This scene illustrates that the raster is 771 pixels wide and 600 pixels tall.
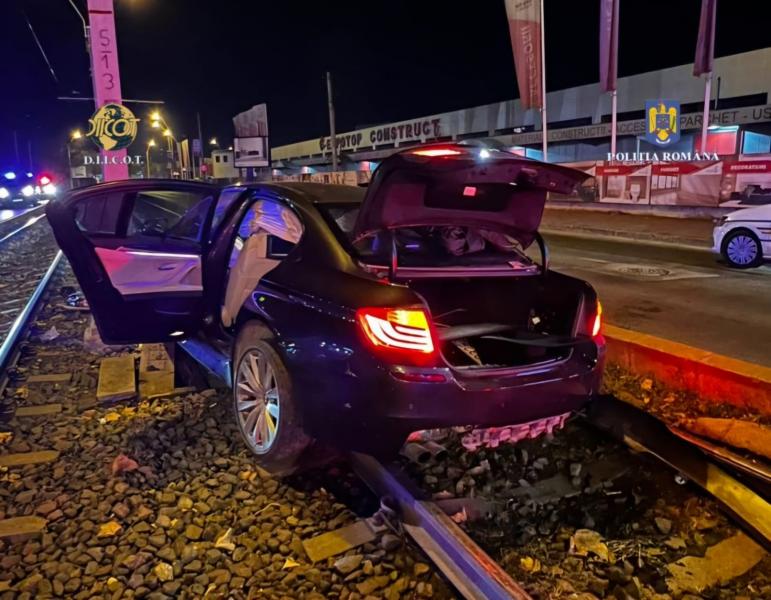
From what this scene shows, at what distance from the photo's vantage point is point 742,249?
10.9 metres

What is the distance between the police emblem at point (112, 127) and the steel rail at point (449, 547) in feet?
26.2

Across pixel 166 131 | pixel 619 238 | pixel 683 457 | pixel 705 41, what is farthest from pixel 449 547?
pixel 166 131

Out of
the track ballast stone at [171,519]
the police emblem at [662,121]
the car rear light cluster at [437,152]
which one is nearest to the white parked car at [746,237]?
the car rear light cluster at [437,152]

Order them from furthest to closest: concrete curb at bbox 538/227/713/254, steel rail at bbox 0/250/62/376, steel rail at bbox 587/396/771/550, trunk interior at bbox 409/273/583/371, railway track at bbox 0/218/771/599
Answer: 1. concrete curb at bbox 538/227/713/254
2. steel rail at bbox 0/250/62/376
3. trunk interior at bbox 409/273/583/371
4. steel rail at bbox 587/396/771/550
5. railway track at bbox 0/218/771/599

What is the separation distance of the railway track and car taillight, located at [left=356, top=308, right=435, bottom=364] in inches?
27.3

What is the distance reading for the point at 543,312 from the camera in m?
4.01

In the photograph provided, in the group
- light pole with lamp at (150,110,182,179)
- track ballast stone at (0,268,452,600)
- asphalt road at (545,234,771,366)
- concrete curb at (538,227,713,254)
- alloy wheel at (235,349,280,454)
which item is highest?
light pole with lamp at (150,110,182,179)

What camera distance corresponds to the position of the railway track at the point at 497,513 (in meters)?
2.80

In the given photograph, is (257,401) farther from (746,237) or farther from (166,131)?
(166,131)

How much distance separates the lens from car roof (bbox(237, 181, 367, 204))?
13.1ft

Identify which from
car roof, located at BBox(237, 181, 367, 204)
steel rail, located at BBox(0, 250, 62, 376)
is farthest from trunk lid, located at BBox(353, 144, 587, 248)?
steel rail, located at BBox(0, 250, 62, 376)

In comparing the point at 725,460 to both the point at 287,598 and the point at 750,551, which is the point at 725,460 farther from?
the point at 287,598

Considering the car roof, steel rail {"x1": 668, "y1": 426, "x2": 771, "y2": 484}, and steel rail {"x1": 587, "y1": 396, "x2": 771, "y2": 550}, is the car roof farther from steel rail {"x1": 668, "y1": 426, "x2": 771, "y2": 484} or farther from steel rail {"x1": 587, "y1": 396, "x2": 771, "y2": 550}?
steel rail {"x1": 668, "y1": 426, "x2": 771, "y2": 484}

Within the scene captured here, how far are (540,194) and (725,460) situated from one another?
1.89 metres
